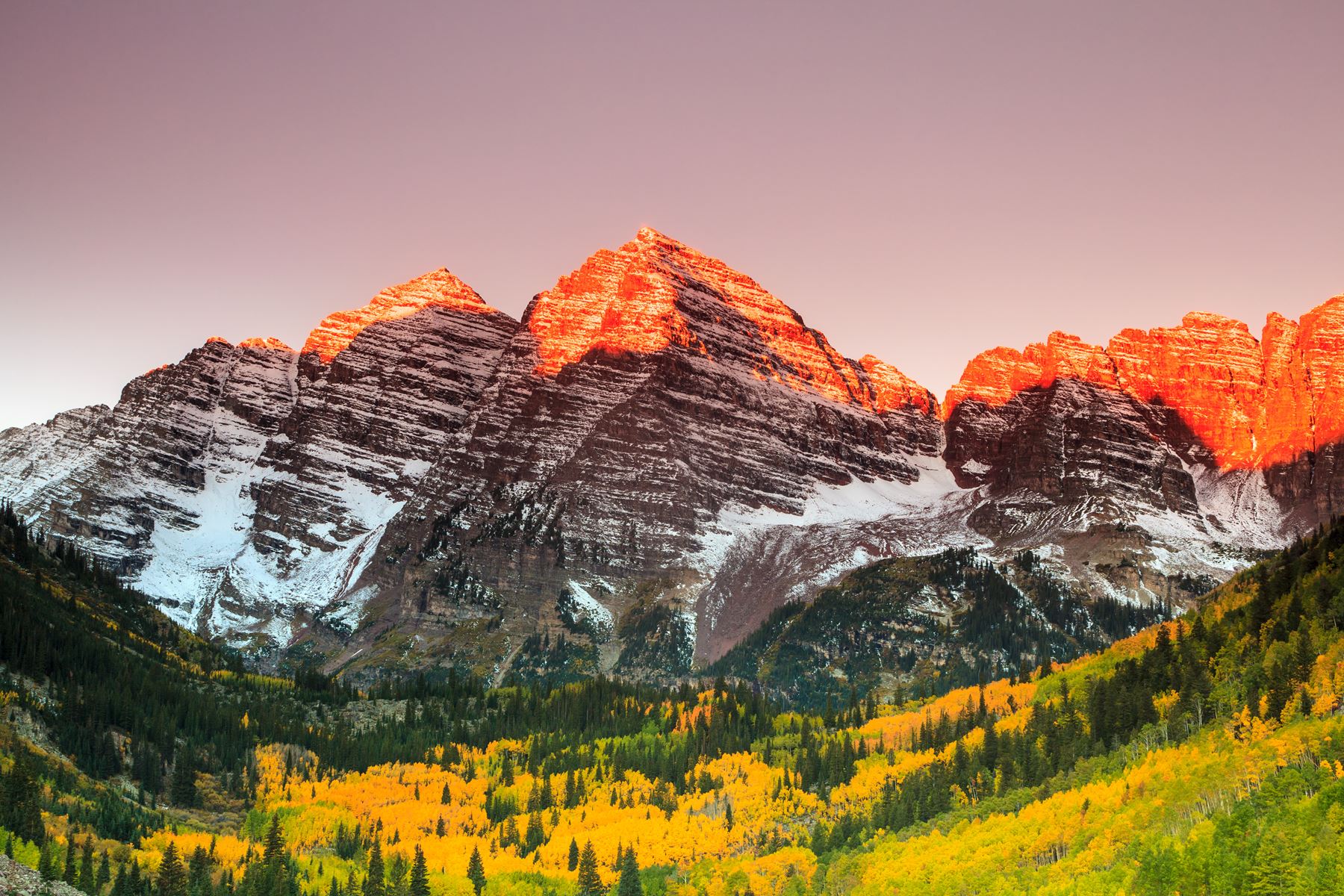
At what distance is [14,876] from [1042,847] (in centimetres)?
10374

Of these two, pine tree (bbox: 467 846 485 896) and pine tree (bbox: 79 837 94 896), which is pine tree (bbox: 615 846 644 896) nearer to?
pine tree (bbox: 467 846 485 896)

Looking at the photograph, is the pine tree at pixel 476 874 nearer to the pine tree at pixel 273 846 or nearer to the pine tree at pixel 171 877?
the pine tree at pixel 273 846

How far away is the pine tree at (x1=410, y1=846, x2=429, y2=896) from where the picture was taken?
18488 centimetres

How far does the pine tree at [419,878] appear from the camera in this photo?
184875mm

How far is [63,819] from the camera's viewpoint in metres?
178

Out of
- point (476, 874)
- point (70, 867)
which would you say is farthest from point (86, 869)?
point (476, 874)

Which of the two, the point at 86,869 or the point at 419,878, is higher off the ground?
the point at 86,869

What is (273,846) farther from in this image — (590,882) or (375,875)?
(590,882)

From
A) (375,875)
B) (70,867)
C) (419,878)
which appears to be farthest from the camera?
(419,878)

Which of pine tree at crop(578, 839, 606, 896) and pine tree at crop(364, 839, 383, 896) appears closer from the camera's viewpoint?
pine tree at crop(364, 839, 383, 896)

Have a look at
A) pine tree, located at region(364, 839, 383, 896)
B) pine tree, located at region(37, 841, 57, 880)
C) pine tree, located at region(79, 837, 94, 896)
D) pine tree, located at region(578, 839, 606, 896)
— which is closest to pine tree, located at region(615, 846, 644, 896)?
pine tree, located at region(578, 839, 606, 896)

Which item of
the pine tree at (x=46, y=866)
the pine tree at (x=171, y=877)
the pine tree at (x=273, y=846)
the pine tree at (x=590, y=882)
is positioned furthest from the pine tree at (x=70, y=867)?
the pine tree at (x=590, y=882)

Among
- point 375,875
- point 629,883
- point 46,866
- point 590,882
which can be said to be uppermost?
point 46,866

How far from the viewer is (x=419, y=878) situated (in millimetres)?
186250
